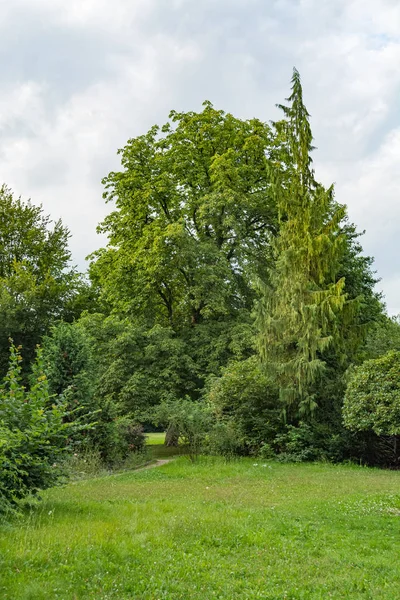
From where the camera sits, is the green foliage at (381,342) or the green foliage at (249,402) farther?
the green foliage at (381,342)

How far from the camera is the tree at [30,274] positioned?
992 inches

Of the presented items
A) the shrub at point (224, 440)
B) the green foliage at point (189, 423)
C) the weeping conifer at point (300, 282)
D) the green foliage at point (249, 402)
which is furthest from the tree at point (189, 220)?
the shrub at point (224, 440)

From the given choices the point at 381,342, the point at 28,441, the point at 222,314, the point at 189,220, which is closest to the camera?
the point at 28,441

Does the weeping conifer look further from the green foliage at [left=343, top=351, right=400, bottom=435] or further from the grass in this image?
the grass

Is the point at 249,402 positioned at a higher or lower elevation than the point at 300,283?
lower

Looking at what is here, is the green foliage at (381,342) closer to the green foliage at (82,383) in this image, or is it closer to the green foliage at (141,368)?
the green foliage at (141,368)

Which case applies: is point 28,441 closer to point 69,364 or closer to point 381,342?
point 69,364

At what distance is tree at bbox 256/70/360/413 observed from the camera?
17641mm

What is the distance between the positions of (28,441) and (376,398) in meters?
10.5

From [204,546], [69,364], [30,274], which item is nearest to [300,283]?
[69,364]

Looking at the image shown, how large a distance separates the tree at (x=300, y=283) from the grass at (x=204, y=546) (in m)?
7.68

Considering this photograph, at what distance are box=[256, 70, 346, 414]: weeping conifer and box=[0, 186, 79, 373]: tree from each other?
1226cm

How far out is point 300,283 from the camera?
725 inches

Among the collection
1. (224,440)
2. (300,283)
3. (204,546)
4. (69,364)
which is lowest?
(204,546)
